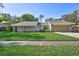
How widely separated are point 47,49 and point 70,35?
878 mm

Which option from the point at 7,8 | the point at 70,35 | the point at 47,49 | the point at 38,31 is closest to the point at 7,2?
the point at 7,8

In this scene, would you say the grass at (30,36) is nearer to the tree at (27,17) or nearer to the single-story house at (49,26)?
the single-story house at (49,26)

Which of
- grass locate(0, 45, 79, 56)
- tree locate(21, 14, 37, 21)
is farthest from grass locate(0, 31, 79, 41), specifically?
tree locate(21, 14, 37, 21)

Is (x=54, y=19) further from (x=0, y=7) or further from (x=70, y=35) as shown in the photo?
(x=0, y=7)

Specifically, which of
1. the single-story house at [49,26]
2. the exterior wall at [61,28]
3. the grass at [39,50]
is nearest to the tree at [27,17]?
the single-story house at [49,26]

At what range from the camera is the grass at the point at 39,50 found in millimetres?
5070

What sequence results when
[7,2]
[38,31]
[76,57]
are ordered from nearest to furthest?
[76,57], [7,2], [38,31]

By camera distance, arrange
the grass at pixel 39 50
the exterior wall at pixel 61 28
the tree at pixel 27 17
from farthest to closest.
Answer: the exterior wall at pixel 61 28 < the tree at pixel 27 17 < the grass at pixel 39 50

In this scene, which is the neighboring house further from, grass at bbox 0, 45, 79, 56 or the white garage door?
the white garage door

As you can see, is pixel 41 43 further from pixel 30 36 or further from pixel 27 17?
pixel 27 17

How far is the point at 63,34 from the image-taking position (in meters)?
5.79

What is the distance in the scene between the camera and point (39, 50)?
17.3ft

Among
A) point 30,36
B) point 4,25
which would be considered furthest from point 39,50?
point 4,25

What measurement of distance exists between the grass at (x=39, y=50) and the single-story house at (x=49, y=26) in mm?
536
